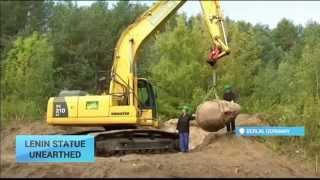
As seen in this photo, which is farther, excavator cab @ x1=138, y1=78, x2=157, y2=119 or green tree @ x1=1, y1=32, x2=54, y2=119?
green tree @ x1=1, y1=32, x2=54, y2=119

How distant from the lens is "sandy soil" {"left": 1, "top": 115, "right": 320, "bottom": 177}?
51.4ft

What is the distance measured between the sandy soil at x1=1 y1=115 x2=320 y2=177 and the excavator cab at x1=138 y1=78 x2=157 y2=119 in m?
1.88

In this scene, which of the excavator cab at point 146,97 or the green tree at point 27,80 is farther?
the green tree at point 27,80

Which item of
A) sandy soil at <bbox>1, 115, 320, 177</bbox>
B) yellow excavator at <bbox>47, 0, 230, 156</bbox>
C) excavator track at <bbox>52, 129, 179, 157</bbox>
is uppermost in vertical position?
yellow excavator at <bbox>47, 0, 230, 156</bbox>

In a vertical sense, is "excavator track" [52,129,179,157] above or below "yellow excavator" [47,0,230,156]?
below

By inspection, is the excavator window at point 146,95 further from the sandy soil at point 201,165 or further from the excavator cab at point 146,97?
the sandy soil at point 201,165

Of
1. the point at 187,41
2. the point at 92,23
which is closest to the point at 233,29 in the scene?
the point at 187,41

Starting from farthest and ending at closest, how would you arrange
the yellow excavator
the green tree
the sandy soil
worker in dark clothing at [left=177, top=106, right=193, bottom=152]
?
1. the green tree
2. the yellow excavator
3. worker in dark clothing at [left=177, top=106, right=193, bottom=152]
4. the sandy soil

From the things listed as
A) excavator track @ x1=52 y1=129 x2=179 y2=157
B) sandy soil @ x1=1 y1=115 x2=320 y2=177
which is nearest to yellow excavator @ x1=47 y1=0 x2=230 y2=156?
excavator track @ x1=52 y1=129 x2=179 y2=157

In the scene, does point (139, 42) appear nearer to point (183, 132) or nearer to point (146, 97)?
point (146, 97)

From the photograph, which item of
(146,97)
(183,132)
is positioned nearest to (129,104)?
(146,97)

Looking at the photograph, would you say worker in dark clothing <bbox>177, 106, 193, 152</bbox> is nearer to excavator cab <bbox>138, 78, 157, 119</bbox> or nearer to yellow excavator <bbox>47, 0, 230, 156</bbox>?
yellow excavator <bbox>47, 0, 230, 156</bbox>

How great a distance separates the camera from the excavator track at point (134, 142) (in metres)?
20.6

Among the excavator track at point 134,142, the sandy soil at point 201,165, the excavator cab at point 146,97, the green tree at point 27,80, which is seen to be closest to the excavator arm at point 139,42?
the excavator cab at point 146,97
